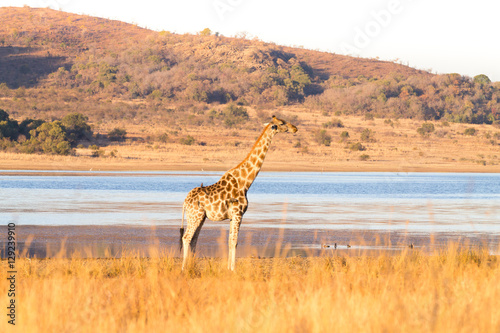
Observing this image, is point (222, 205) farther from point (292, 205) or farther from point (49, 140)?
point (49, 140)

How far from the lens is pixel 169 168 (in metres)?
49.5

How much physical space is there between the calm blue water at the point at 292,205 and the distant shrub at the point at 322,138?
24.4 meters

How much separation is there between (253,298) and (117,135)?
5277 cm

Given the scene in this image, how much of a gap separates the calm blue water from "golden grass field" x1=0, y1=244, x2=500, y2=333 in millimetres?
5371

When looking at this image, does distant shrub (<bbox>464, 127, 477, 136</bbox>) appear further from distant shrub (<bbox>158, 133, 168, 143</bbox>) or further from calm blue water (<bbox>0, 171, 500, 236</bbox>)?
calm blue water (<bbox>0, 171, 500, 236</bbox>)

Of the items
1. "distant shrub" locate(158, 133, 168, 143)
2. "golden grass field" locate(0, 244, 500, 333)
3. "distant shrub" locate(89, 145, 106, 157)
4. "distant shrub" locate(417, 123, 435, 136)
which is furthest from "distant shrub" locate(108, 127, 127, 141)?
"golden grass field" locate(0, 244, 500, 333)

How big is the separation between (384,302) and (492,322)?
1301mm

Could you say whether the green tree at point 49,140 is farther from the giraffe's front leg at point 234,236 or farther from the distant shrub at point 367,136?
the giraffe's front leg at point 234,236

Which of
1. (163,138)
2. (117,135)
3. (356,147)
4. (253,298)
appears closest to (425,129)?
(356,147)

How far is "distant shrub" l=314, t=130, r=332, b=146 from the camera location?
204ft

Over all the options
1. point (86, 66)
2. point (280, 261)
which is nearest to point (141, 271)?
point (280, 261)

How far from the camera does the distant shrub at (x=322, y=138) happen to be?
62.1 m

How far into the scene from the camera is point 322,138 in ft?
206

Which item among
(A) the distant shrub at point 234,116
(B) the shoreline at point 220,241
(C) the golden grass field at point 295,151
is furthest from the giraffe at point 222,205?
(A) the distant shrub at point 234,116
